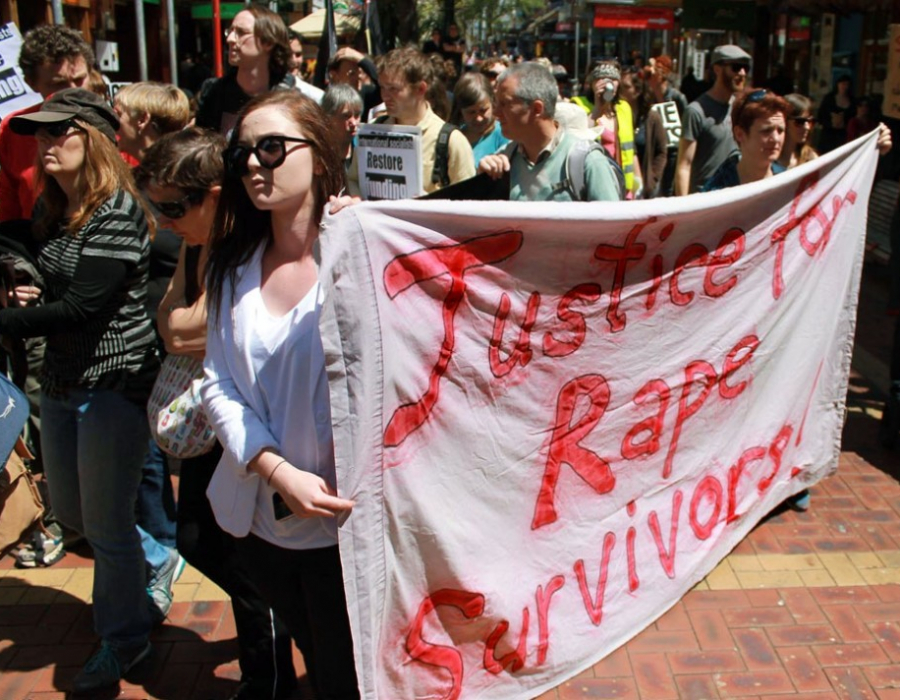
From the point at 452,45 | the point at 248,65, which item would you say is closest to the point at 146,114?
the point at 248,65

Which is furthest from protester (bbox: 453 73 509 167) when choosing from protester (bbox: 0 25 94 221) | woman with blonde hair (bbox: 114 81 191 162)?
protester (bbox: 0 25 94 221)

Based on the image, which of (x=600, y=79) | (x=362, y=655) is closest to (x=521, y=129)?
(x=362, y=655)

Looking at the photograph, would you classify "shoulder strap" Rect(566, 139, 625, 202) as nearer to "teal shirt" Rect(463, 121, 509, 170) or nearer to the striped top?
the striped top

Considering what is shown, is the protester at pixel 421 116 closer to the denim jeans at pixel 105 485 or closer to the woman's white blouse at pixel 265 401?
the denim jeans at pixel 105 485

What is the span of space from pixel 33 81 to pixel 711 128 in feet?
13.3

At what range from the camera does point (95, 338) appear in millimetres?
3154

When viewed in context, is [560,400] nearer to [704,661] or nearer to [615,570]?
[615,570]

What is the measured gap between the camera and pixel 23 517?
3.25 m

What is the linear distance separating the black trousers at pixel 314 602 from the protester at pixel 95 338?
884mm

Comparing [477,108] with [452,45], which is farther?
[452,45]

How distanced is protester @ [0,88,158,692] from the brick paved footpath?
0.31 meters

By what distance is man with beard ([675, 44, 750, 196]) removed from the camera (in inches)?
253

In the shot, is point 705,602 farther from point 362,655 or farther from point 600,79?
point 600,79

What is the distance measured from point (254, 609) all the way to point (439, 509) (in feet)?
2.62
